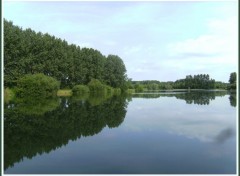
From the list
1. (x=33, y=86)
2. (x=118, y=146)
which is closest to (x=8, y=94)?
(x=33, y=86)

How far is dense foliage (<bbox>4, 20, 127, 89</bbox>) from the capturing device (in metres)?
42.8

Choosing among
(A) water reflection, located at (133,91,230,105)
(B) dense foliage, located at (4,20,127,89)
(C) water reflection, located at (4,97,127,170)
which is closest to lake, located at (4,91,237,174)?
(C) water reflection, located at (4,97,127,170)

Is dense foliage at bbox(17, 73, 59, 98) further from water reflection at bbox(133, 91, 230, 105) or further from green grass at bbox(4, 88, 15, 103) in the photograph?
water reflection at bbox(133, 91, 230, 105)

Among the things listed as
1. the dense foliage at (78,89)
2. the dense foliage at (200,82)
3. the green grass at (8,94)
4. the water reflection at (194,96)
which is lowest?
the water reflection at (194,96)

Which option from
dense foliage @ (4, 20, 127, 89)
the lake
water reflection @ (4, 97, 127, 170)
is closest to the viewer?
the lake

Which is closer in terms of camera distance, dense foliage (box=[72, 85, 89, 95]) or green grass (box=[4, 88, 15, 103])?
green grass (box=[4, 88, 15, 103])

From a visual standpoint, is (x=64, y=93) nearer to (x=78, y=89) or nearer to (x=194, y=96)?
(x=78, y=89)

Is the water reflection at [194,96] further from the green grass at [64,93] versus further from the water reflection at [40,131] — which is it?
the water reflection at [40,131]

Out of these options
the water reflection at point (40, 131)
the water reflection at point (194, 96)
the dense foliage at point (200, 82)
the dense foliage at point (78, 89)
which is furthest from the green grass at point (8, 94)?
the dense foliage at point (200, 82)

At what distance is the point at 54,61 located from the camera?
5309cm

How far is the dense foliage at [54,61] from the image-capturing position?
42.8 m

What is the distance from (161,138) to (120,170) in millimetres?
5084

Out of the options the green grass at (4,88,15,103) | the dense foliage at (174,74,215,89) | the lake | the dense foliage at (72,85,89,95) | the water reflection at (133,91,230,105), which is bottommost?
→ the lake

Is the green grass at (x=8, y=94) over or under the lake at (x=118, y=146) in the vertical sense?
over
